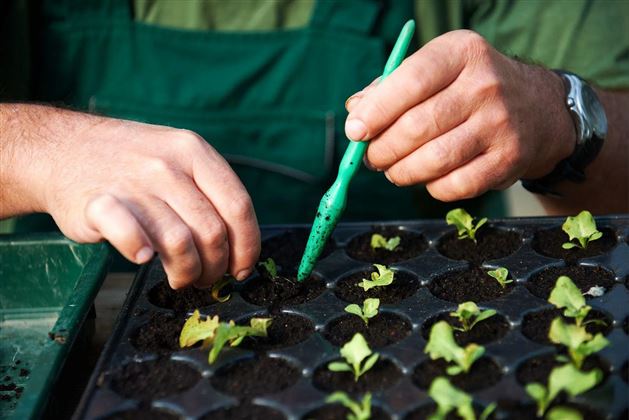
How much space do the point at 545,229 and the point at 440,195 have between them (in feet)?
0.62

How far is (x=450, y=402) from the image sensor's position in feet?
2.82

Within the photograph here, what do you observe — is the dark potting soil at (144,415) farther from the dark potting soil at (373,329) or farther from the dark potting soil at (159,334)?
the dark potting soil at (373,329)

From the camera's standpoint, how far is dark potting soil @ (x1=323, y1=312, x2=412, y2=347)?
1077 millimetres

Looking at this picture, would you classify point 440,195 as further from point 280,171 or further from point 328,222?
point 280,171

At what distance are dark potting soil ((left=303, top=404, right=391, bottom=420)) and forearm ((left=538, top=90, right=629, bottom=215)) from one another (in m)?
1.08

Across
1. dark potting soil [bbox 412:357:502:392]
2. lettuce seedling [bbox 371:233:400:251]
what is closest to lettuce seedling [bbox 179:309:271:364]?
dark potting soil [bbox 412:357:502:392]

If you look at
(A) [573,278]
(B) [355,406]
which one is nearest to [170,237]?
(B) [355,406]

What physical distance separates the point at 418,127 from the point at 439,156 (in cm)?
7

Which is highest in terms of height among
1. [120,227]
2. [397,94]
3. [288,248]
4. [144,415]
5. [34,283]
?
[397,94]

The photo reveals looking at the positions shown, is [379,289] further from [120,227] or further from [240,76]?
[240,76]

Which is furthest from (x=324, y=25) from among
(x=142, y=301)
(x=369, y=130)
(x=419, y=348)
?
(x=419, y=348)

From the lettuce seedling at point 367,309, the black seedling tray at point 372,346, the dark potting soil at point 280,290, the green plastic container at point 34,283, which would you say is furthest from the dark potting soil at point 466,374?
the green plastic container at point 34,283

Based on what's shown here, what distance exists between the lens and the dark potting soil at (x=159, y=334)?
3.56 ft

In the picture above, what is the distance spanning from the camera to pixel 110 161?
1216 mm
